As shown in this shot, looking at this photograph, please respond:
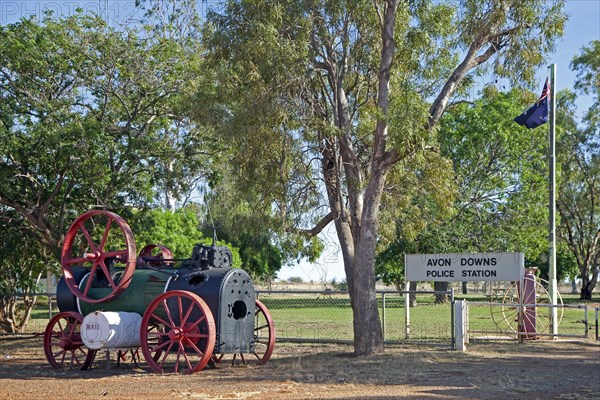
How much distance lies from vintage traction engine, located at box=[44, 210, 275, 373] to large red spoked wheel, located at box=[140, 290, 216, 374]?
15 mm

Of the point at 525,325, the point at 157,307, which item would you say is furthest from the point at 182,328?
the point at 525,325

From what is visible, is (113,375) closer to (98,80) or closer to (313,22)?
(313,22)

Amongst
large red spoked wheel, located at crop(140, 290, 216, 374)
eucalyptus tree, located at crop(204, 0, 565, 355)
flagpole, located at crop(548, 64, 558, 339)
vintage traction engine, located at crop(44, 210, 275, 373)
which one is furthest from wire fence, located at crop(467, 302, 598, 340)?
large red spoked wheel, located at crop(140, 290, 216, 374)

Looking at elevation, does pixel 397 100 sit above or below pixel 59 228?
above

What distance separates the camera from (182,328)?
14.3 meters

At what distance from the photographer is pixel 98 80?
21438 millimetres

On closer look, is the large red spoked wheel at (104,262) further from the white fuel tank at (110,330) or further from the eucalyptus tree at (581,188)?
the eucalyptus tree at (581,188)

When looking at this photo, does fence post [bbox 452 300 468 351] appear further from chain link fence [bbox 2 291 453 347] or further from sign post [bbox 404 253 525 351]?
sign post [bbox 404 253 525 351]

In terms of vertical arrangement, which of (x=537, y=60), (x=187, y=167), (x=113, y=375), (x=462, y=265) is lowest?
(x=113, y=375)

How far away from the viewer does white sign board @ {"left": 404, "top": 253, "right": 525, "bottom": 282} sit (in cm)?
2006

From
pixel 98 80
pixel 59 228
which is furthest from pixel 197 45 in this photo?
pixel 59 228

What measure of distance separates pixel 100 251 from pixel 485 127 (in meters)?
25.6

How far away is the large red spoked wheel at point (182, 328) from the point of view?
1402cm

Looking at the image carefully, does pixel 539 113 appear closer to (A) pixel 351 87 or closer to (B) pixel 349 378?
(A) pixel 351 87
